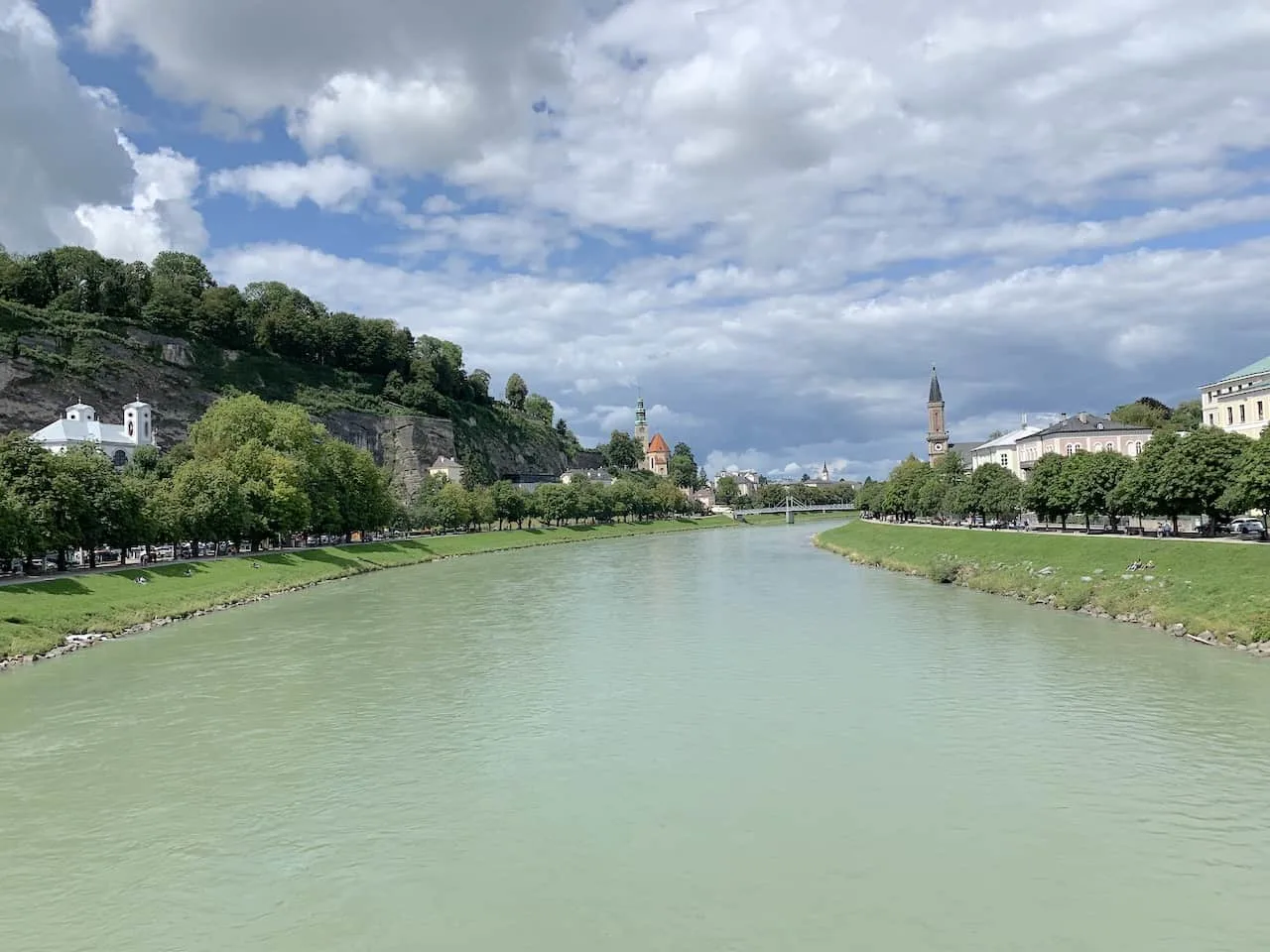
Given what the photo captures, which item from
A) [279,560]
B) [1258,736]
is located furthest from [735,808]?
[279,560]

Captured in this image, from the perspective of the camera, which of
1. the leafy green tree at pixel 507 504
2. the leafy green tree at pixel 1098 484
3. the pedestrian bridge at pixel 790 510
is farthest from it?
the pedestrian bridge at pixel 790 510

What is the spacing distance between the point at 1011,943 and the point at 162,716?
1632 centimetres

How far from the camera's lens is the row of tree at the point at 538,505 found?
87787 millimetres

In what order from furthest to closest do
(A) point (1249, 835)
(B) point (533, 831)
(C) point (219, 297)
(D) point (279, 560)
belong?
(C) point (219, 297) → (D) point (279, 560) → (B) point (533, 831) → (A) point (1249, 835)

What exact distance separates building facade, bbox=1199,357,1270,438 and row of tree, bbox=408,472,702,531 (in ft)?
208

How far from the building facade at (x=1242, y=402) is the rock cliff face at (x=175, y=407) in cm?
7460

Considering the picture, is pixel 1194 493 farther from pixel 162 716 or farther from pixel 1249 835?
pixel 162 716

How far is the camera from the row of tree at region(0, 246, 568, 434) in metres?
93.7

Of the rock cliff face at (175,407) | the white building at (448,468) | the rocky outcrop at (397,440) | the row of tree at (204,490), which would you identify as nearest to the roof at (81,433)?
the rock cliff face at (175,407)

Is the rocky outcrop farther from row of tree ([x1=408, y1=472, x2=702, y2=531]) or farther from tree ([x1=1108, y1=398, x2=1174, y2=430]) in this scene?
tree ([x1=1108, y1=398, x2=1174, y2=430])

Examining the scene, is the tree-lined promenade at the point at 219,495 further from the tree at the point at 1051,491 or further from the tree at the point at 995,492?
the tree at the point at 995,492

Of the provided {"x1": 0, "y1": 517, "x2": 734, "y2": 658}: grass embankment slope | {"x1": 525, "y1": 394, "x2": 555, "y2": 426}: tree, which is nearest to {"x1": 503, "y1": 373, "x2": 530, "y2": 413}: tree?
{"x1": 525, "y1": 394, "x2": 555, "y2": 426}: tree

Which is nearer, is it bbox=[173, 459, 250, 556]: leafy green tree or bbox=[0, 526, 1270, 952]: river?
bbox=[0, 526, 1270, 952]: river

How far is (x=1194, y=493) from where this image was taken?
3762cm
